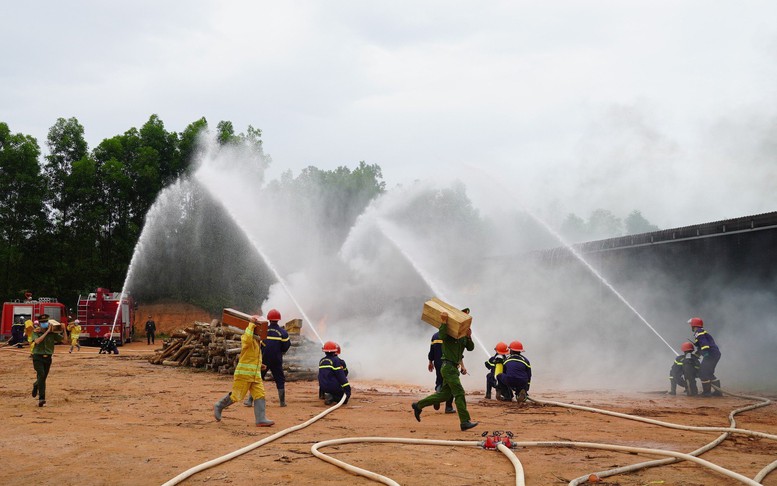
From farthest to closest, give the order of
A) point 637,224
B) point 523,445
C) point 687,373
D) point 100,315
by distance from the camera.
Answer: point 637,224, point 100,315, point 687,373, point 523,445

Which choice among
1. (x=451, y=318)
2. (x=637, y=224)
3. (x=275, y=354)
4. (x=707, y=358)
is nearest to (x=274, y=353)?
(x=275, y=354)

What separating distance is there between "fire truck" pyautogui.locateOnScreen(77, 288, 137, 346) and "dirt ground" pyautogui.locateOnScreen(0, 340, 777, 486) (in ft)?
64.7

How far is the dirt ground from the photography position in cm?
675

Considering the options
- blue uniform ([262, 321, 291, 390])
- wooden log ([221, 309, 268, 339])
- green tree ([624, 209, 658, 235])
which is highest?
green tree ([624, 209, 658, 235])

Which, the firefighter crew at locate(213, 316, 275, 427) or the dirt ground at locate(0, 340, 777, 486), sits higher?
the firefighter crew at locate(213, 316, 275, 427)

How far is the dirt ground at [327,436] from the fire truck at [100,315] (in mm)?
19722

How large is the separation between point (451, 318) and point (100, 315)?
101ft

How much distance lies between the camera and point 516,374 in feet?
42.9

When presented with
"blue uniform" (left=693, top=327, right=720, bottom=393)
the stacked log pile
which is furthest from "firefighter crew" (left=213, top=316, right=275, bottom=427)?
"blue uniform" (left=693, top=327, right=720, bottom=393)

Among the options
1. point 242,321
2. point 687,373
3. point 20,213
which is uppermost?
point 20,213

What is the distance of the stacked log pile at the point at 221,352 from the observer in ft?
62.2

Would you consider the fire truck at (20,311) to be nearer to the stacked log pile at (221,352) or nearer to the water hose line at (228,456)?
the stacked log pile at (221,352)

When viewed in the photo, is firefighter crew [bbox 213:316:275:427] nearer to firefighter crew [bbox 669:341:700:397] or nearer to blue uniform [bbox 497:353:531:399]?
blue uniform [bbox 497:353:531:399]

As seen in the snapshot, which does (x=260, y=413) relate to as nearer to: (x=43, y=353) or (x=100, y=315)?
(x=43, y=353)
